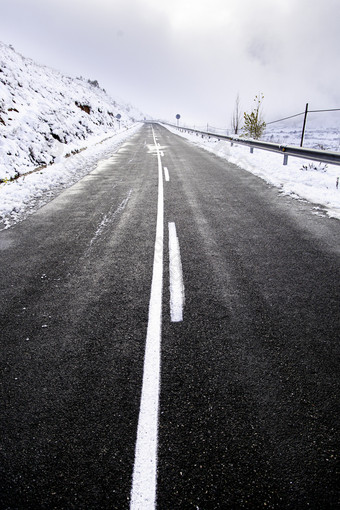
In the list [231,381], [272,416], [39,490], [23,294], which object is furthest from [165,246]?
[39,490]

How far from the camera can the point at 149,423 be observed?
196cm

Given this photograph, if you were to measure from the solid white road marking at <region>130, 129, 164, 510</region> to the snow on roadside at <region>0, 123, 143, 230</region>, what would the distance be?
14.8 feet

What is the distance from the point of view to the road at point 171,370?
1.64m

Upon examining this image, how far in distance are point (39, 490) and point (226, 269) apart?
10.1 feet

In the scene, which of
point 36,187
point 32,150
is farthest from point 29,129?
point 36,187

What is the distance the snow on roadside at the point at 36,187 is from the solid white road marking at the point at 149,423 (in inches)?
178

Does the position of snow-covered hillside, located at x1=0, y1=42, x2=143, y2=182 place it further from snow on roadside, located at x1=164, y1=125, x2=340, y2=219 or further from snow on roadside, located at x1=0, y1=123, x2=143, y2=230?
snow on roadside, located at x1=164, y1=125, x2=340, y2=219

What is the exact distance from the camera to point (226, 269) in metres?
4.03

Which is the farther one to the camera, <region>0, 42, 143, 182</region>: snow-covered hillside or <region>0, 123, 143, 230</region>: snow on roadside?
<region>0, 42, 143, 182</region>: snow-covered hillside

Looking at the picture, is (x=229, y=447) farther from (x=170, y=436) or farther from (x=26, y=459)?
(x=26, y=459)

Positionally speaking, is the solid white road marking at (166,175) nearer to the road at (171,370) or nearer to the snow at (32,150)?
the snow at (32,150)

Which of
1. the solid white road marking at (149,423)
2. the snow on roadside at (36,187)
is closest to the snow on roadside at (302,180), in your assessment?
the solid white road marking at (149,423)

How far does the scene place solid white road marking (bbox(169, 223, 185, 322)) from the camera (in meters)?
3.12

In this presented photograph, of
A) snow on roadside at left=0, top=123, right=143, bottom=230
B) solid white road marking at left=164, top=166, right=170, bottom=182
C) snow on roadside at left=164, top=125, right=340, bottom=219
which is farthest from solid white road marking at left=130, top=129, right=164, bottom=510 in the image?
solid white road marking at left=164, top=166, right=170, bottom=182
